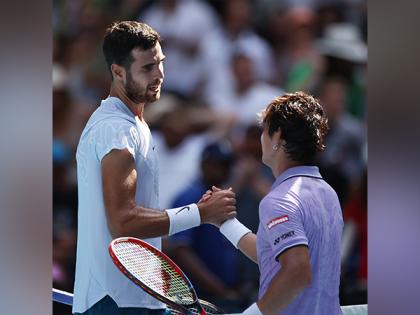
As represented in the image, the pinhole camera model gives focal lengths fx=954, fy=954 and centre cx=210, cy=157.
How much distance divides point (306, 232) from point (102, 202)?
0.62m

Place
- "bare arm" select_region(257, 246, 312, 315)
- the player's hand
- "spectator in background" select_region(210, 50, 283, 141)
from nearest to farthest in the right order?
"bare arm" select_region(257, 246, 312, 315)
the player's hand
"spectator in background" select_region(210, 50, 283, 141)

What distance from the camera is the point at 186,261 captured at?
5.16 metres

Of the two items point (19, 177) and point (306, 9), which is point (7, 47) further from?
point (306, 9)

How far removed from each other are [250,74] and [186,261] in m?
1.18

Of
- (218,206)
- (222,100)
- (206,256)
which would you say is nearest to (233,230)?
(218,206)

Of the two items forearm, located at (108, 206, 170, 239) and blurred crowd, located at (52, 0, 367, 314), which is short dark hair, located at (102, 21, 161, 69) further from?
blurred crowd, located at (52, 0, 367, 314)

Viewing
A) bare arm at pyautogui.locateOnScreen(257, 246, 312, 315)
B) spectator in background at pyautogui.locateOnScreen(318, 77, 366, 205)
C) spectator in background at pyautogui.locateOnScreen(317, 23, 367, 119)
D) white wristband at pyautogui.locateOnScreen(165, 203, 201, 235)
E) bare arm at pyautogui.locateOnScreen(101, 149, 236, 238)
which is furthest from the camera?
→ spectator in background at pyautogui.locateOnScreen(317, 23, 367, 119)

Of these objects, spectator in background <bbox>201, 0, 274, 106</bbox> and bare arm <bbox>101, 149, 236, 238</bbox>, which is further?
spectator in background <bbox>201, 0, 274, 106</bbox>

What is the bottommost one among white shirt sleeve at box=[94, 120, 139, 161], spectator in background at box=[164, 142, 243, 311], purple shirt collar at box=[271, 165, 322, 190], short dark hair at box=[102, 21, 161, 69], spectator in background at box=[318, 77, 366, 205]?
spectator in background at box=[164, 142, 243, 311]

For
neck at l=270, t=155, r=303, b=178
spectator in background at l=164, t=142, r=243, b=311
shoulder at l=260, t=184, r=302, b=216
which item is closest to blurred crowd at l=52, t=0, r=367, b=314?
spectator in background at l=164, t=142, r=243, b=311

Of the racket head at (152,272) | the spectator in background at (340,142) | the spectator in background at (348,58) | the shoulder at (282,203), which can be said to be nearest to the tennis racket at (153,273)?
the racket head at (152,272)

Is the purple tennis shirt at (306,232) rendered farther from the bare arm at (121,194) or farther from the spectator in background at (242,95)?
the spectator in background at (242,95)

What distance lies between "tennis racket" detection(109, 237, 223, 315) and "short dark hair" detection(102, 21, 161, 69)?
0.63 metres

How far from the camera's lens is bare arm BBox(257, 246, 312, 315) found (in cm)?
223
